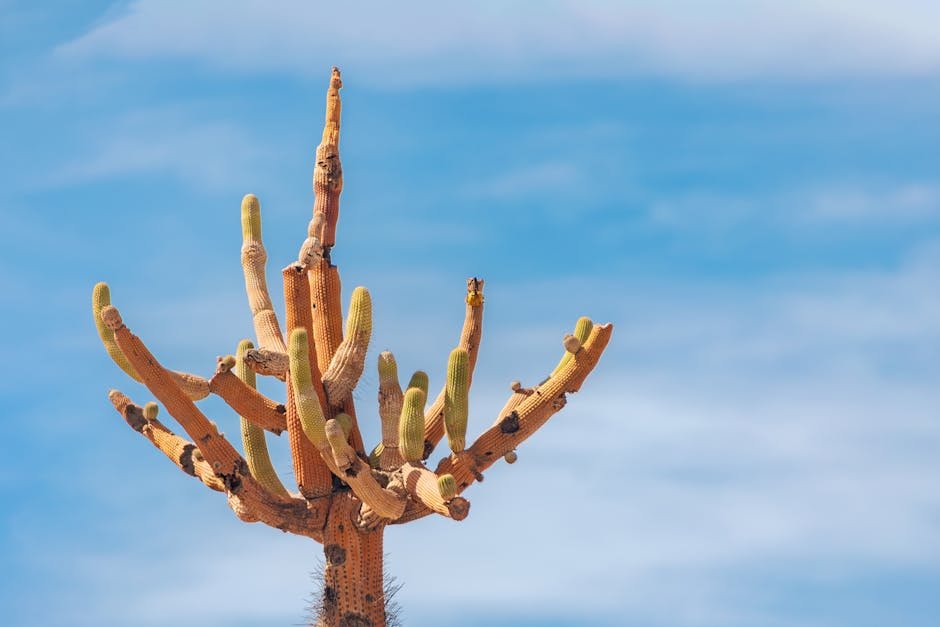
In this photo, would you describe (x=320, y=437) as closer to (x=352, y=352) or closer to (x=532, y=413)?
(x=352, y=352)

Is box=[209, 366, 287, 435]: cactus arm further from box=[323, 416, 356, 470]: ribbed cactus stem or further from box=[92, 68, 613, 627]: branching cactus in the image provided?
box=[323, 416, 356, 470]: ribbed cactus stem

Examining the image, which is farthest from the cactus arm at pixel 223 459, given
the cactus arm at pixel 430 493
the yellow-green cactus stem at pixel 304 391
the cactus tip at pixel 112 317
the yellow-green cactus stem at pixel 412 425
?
the yellow-green cactus stem at pixel 412 425

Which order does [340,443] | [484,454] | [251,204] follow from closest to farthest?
[340,443] → [484,454] → [251,204]

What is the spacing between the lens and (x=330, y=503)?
1558cm

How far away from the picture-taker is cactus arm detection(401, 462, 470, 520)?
13.7m

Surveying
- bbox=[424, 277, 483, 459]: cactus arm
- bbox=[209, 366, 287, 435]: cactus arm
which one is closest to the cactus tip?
bbox=[209, 366, 287, 435]: cactus arm

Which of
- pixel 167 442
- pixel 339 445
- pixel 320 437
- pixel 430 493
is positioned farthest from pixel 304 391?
pixel 167 442

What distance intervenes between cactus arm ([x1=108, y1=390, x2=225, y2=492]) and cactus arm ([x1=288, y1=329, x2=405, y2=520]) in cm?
149

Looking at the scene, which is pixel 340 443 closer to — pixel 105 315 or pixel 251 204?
pixel 105 315

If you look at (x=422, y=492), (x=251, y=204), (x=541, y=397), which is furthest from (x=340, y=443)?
(x=251, y=204)

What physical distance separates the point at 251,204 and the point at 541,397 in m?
3.66

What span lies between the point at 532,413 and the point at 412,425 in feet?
5.38

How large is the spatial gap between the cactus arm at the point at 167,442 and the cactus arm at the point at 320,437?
1.49 m

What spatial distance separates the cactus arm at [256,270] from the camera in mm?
16219
